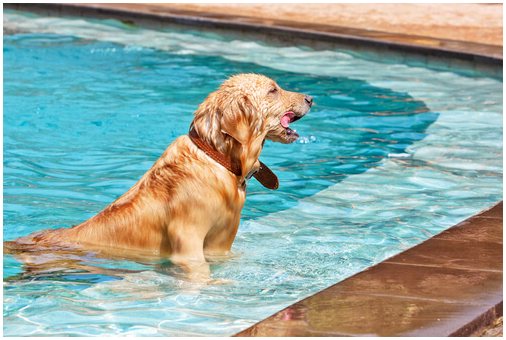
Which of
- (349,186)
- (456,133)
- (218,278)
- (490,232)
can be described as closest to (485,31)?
(456,133)

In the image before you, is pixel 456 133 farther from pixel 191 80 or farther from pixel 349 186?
pixel 191 80

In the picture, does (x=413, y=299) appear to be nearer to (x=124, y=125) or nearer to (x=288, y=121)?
(x=288, y=121)

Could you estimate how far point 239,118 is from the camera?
658 centimetres

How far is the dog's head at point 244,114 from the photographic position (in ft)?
21.6

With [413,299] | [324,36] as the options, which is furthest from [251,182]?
[324,36]

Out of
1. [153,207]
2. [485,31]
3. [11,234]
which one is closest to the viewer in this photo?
[153,207]

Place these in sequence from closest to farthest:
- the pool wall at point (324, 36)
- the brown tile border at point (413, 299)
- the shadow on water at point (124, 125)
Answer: the brown tile border at point (413, 299) → the shadow on water at point (124, 125) → the pool wall at point (324, 36)

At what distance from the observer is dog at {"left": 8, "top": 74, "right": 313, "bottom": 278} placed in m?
6.62

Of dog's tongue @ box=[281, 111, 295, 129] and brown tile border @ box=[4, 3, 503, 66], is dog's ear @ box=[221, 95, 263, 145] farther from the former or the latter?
brown tile border @ box=[4, 3, 503, 66]

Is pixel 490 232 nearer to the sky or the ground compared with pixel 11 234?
nearer to the sky

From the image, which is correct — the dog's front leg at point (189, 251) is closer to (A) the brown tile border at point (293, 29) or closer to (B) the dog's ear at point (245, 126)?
(B) the dog's ear at point (245, 126)

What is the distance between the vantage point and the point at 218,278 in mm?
6754

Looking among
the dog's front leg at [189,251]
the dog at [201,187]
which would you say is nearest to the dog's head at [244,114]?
the dog at [201,187]

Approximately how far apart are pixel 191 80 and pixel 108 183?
5462 mm
